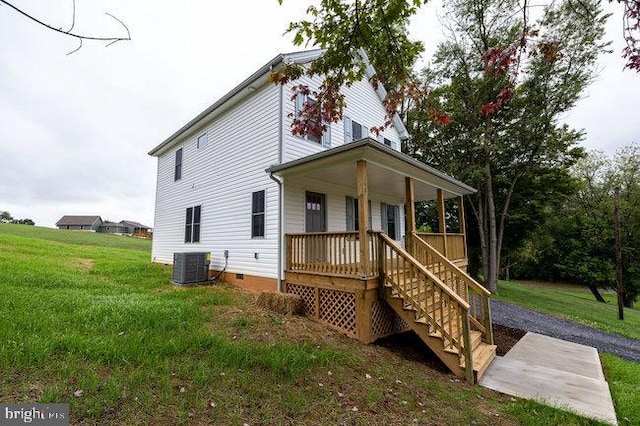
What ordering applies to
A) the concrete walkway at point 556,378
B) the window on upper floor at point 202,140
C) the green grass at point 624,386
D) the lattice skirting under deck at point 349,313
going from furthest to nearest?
1. the window on upper floor at point 202,140
2. the lattice skirting under deck at point 349,313
3. the concrete walkway at point 556,378
4. the green grass at point 624,386

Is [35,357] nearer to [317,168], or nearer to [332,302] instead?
[332,302]

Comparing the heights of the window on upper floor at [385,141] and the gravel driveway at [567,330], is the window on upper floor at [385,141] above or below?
above

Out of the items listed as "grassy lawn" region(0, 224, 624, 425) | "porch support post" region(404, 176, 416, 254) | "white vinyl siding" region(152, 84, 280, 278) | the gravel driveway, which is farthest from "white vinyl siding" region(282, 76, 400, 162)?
the gravel driveway

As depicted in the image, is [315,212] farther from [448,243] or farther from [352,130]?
[448,243]

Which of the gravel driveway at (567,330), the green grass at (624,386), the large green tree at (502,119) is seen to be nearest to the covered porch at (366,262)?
the green grass at (624,386)

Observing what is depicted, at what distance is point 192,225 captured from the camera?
11484mm

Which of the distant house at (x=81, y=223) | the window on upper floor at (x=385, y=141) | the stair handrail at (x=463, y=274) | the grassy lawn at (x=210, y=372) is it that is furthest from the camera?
the distant house at (x=81, y=223)

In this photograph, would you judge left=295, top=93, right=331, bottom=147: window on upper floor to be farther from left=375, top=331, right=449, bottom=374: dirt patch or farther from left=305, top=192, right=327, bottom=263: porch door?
left=375, top=331, right=449, bottom=374: dirt patch

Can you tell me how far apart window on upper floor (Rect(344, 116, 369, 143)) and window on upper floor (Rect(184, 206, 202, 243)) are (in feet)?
20.7

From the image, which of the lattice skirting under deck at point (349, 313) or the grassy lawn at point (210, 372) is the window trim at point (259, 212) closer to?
the lattice skirting under deck at point (349, 313)

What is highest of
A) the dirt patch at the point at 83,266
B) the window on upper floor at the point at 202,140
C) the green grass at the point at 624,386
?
the window on upper floor at the point at 202,140

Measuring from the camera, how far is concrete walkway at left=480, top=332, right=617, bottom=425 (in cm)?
401

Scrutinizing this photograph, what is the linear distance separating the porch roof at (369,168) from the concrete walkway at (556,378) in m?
4.53

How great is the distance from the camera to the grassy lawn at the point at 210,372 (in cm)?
302
